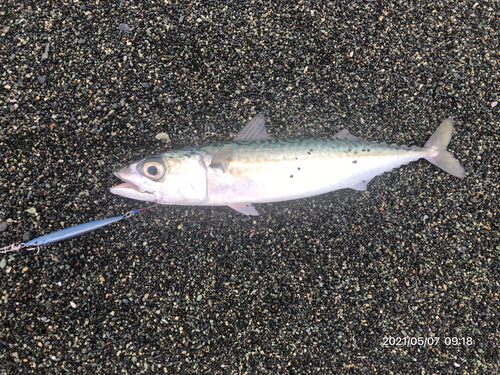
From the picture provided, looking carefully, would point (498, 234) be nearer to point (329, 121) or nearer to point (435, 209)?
point (435, 209)

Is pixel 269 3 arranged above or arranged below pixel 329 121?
above

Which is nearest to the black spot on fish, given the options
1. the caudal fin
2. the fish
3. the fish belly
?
the fish

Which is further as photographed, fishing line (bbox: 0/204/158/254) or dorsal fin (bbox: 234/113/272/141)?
dorsal fin (bbox: 234/113/272/141)

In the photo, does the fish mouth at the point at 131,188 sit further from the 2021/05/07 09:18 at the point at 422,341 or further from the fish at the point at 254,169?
the 2021/05/07 09:18 at the point at 422,341

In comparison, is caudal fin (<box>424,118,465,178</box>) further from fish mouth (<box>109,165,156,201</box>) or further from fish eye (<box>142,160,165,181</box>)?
fish mouth (<box>109,165,156,201</box>)

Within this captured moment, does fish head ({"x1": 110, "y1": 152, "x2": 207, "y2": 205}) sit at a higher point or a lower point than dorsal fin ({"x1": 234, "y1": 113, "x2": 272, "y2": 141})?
lower

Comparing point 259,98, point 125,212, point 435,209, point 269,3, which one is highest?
point 269,3

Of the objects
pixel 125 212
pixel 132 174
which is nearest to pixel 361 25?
pixel 132 174
